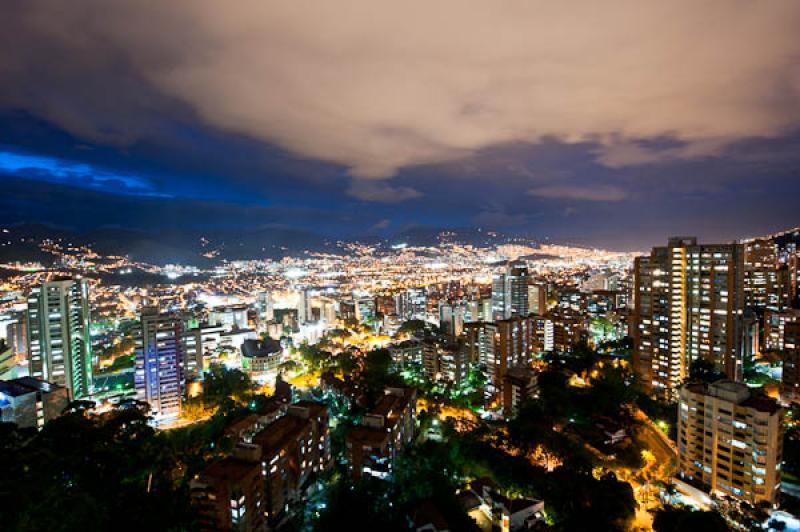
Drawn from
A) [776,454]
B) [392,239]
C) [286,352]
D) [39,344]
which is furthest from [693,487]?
[392,239]

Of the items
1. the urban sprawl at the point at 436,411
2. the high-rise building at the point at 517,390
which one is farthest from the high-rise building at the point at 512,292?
the high-rise building at the point at 517,390

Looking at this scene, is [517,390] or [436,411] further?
[436,411]

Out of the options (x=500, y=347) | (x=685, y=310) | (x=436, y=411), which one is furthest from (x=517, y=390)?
(x=685, y=310)

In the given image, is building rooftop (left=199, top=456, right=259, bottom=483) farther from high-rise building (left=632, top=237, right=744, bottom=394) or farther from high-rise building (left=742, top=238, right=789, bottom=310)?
high-rise building (left=742, top=238, right=789, bottom=310)

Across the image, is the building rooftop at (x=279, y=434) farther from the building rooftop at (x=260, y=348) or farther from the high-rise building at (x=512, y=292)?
the high-rise building at (x=512, y=292)

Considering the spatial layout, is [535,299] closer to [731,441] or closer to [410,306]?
[410,306]

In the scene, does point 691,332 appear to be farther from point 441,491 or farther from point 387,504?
point 387,504
